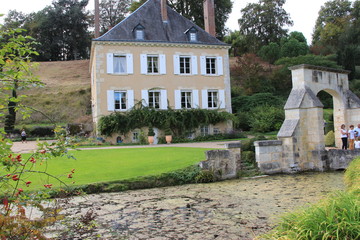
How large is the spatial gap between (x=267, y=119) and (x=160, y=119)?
8.31 metres

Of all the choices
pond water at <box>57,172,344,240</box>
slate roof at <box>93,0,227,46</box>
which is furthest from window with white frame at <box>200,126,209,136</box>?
pond water at <box>57,172,344,240</box>

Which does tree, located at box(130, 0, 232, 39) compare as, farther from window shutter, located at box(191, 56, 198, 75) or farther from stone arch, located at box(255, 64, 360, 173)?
stone arch, located at box(255, 64, 360, 173)

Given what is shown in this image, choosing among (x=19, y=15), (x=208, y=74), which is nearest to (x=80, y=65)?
(x=19, y=15)

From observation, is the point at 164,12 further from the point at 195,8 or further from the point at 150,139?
the point at 195,8

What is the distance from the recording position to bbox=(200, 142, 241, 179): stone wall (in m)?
11.0

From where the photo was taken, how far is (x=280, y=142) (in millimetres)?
12453

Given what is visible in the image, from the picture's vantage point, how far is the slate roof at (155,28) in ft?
77.3

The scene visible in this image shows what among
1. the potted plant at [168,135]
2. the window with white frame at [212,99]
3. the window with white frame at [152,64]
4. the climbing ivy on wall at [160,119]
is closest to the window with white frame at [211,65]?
the window with white frame at [212,99]

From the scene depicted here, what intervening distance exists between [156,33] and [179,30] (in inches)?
73.5

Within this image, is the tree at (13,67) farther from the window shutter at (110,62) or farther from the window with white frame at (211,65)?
the window with white frame at (211,65)

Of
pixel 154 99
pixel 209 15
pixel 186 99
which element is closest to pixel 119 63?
pixel 154 99

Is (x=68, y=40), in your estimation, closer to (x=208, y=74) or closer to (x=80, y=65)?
(x=80, y=65)

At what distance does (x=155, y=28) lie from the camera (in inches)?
973

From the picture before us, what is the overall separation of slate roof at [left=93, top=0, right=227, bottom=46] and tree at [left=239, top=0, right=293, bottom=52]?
60.9 feet
